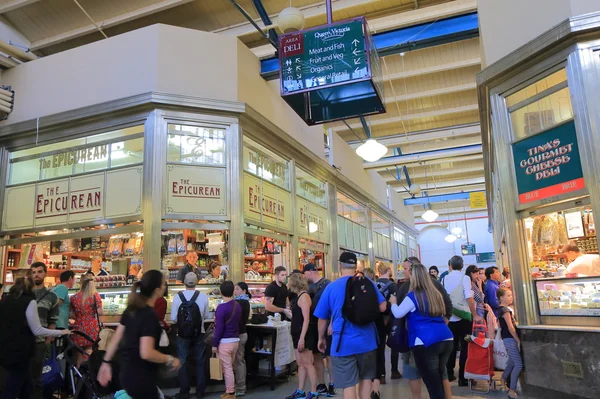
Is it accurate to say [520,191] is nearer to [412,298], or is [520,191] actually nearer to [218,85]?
[412,298]

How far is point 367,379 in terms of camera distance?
435 cm

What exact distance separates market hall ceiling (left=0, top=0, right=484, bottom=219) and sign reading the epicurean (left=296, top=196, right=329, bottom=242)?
343cm

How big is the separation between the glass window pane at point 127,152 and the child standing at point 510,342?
567 centimetres

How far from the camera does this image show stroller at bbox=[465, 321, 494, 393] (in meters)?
6.15

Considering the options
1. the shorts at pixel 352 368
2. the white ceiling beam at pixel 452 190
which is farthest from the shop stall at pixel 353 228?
the white ceiling beam at pixel 452 190

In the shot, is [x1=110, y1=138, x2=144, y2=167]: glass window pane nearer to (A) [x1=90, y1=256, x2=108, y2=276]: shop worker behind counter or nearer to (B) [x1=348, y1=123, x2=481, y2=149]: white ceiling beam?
(A) [x1=90, y1=256, x2=108, y2=276]: shop worker behind counter

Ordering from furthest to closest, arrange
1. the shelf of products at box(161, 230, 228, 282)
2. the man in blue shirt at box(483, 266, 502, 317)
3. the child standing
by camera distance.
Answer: the shelf of products at box(161, 230, 228, 282) < the man in blue shirt at box(483, 266, 502, 317) < the child standing

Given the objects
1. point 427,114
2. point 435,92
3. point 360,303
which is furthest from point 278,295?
point 427,114

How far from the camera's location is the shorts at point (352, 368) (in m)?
4.20

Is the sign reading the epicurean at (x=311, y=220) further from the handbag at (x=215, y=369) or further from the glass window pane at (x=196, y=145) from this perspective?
the handbag at (x=215, y=369)

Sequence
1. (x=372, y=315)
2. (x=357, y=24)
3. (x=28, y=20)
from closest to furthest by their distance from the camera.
Result: (x=372, y=315)
(x=357, y=24)
(x=28, y=20)

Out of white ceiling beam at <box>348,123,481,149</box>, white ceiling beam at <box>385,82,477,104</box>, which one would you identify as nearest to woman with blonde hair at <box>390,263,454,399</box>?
white ceiling beam at <box>385,82,477,104</box>

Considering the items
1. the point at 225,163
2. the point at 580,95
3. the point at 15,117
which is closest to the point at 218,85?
the point at 225,163

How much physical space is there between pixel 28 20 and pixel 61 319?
6.76 meters
